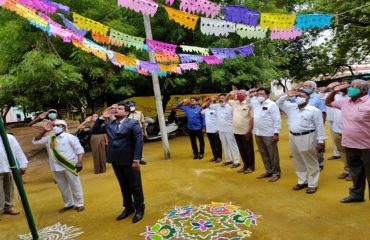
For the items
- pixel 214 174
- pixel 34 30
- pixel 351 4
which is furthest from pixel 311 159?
pixel 351 4

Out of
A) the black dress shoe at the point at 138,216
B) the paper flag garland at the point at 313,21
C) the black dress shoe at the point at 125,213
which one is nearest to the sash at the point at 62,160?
the black dress shoe at the point at 125,213

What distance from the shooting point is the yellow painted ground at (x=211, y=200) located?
4.17 m

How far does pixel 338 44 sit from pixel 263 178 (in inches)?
727

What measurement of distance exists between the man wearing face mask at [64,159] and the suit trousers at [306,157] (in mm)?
3489

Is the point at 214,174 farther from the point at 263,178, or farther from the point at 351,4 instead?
the point at 351,4

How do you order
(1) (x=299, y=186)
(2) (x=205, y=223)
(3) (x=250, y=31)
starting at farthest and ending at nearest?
Answer: (3) (x=250, y=31) → (1) (x=299, y=186) → (2) (x=205, y=223)

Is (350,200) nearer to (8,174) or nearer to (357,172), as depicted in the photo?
(357,172)

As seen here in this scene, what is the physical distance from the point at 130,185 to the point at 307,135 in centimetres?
284

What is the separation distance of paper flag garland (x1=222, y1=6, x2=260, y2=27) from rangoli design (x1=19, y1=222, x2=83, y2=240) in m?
4.18

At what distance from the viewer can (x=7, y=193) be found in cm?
590

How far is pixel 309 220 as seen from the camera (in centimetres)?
432

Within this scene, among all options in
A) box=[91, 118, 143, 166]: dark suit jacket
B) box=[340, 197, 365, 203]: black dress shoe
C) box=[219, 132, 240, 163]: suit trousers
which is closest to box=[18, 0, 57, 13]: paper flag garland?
box=[91, 118, 143, 166]: dark suit jacket

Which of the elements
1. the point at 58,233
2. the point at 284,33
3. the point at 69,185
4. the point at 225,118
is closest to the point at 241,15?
the point at 284,33

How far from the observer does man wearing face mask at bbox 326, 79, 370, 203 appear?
175 inches
